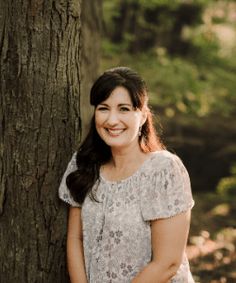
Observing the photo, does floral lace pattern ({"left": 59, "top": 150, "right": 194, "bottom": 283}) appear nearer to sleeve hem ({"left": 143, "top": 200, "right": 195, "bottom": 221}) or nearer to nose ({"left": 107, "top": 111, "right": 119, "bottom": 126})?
sleeve hem ({"left": 143, "top": 200, "right": 195, "bottom": 221})

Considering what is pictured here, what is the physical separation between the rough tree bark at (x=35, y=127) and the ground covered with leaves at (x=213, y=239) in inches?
98.9

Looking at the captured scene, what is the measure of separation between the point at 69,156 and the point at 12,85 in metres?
0.51

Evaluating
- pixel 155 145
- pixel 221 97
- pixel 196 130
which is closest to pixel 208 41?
pixel 221 97

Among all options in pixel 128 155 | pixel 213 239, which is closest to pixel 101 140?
pixel 128 155

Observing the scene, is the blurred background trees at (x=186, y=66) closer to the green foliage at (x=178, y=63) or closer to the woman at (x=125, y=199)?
the green foliage at (x=178, y=63)

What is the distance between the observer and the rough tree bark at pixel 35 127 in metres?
2.85

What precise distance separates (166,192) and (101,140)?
55cm

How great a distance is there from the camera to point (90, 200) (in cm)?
296

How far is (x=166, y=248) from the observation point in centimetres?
274

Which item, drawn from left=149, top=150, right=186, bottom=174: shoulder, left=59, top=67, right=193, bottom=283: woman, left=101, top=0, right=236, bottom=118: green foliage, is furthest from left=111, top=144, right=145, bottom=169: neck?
left=101, top=0, right=236, bottom=118: green foliage

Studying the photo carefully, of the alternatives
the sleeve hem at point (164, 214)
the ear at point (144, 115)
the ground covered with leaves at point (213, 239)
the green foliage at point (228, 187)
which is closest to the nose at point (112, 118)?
the ear at point (144, 115)

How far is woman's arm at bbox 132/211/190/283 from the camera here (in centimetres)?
274

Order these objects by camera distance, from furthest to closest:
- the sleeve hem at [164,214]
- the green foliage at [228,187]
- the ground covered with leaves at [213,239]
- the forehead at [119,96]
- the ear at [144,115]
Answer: the green foliage at [228,187] → the ground covered with leaves at [213,239] → the ear at [144,115] → the forehead at [119,96] → the sleeve hem at [164,214]

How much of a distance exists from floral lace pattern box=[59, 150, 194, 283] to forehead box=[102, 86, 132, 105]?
0.32 meters
